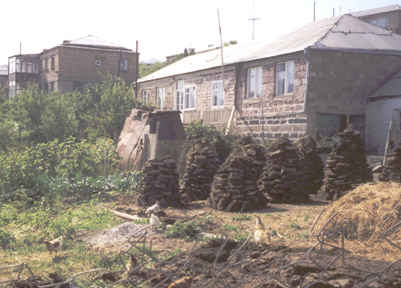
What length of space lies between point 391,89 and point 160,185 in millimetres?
12376

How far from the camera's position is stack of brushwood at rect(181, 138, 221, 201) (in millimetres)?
11383

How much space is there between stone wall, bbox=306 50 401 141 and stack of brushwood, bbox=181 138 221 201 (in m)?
8.25

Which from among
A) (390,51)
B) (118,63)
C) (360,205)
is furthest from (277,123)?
(118,63)

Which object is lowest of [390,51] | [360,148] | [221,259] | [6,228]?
[6,228]

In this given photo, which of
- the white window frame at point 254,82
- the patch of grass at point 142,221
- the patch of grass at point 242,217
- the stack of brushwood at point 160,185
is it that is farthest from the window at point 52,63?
the patch of grass at point 242,217

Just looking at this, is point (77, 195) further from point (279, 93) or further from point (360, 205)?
point (279, 93)

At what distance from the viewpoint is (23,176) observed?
36.8ft

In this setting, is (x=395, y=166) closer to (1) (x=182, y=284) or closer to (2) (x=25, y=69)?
(1) (x=182, y=284)

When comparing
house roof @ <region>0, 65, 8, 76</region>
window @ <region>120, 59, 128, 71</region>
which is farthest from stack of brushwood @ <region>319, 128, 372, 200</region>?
house roof @ <region>0, 65, 8, 76</region>

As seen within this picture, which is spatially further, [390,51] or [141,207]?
[390,51]

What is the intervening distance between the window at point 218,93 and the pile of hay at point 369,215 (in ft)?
54.2

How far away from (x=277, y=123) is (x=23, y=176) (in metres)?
11.6

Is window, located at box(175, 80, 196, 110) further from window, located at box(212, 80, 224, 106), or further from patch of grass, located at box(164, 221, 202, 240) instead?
patch of grass, located at box(164, 221, 202, 240)

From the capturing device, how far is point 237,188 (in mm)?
9766
